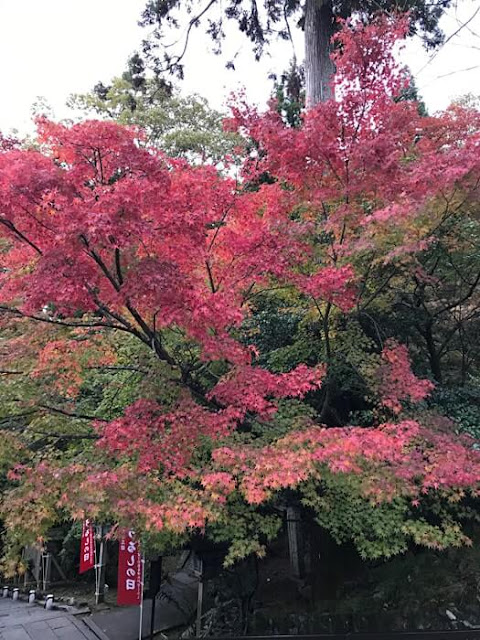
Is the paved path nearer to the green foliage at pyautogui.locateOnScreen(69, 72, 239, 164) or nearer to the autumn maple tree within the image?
the autumn maple tree

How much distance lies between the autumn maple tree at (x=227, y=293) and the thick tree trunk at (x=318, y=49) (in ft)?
10.1

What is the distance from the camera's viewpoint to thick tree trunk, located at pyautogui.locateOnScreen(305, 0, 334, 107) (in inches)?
363

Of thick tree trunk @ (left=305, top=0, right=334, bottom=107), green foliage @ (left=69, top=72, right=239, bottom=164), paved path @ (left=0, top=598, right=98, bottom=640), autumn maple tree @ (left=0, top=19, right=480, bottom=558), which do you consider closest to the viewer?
autumn maple tree @ (left=0, top=19, right=480, bottom=558)

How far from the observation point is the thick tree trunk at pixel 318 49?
30.3 ft

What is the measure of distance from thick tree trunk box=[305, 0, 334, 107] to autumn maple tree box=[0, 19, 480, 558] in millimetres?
3091

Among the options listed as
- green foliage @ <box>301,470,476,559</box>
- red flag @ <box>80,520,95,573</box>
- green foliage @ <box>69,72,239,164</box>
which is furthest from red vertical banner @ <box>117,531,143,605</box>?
green foliage @ <box>69,72,239,164</box>

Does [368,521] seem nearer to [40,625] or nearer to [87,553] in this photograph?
[87,553]

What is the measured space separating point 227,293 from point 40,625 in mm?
9552

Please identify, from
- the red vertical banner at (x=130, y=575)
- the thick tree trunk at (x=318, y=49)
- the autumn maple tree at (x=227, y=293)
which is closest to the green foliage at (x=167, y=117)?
the thick tree trunk at (x=318, y=49)

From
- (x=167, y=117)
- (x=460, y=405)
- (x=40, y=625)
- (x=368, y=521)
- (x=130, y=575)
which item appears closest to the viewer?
(x=368, y=521)

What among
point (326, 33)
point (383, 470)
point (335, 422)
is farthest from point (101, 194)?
point (326, 33)

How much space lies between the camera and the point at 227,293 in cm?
559

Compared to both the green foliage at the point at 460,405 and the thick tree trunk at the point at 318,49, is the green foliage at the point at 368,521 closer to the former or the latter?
the green foliage at the point at 460,405

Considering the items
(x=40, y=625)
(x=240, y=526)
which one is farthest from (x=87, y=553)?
(x=240, y=526)
